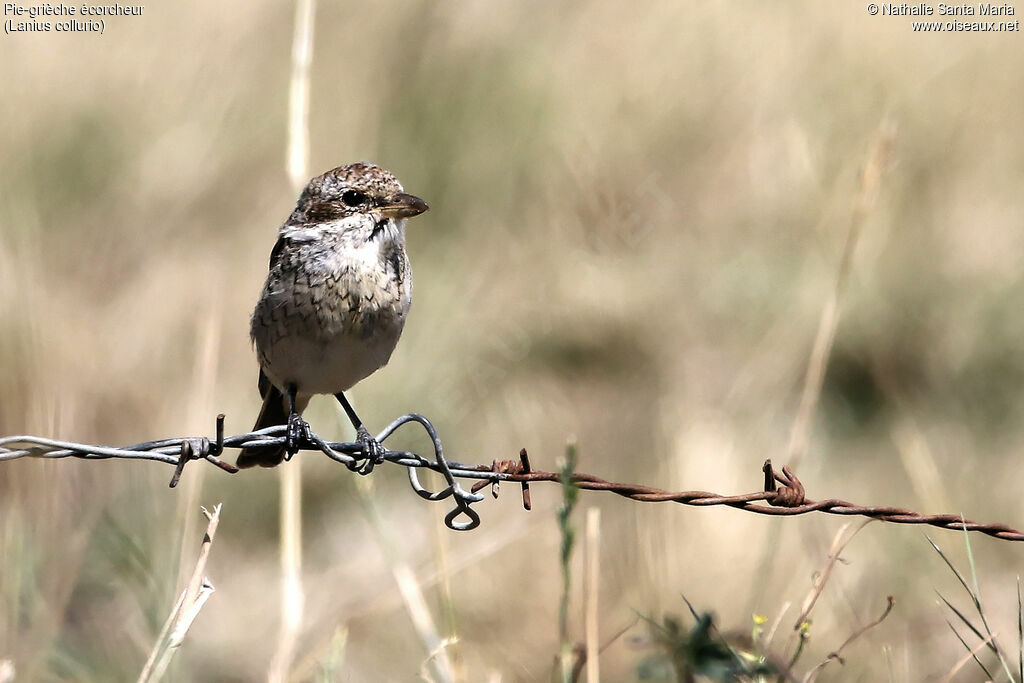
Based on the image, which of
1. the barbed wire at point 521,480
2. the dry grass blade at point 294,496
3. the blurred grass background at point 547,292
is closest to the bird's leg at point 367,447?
the barbed wire at point 521,480

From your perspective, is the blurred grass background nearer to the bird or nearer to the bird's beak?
the bird

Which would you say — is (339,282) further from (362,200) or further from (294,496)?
(294,496)

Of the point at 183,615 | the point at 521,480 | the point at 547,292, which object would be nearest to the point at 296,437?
the point at 521,480

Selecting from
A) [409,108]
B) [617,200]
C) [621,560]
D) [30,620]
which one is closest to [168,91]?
[409,108]

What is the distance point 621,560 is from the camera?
5340 mm

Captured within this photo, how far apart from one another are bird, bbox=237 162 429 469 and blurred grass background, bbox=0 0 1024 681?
39 centimetres

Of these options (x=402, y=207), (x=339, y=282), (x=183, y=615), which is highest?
(x=402, y=207)

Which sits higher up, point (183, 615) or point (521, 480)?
point (521, 480)

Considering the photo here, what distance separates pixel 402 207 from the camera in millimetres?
4500

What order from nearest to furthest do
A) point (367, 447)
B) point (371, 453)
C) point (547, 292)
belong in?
point (371, 453), point (367, 447), point (547, 292)

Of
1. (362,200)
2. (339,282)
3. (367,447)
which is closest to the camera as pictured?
(367,447)

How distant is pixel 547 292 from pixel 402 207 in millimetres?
3207

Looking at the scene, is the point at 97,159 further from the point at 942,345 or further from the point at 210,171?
the point at 942,345

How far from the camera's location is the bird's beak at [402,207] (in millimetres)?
4446
